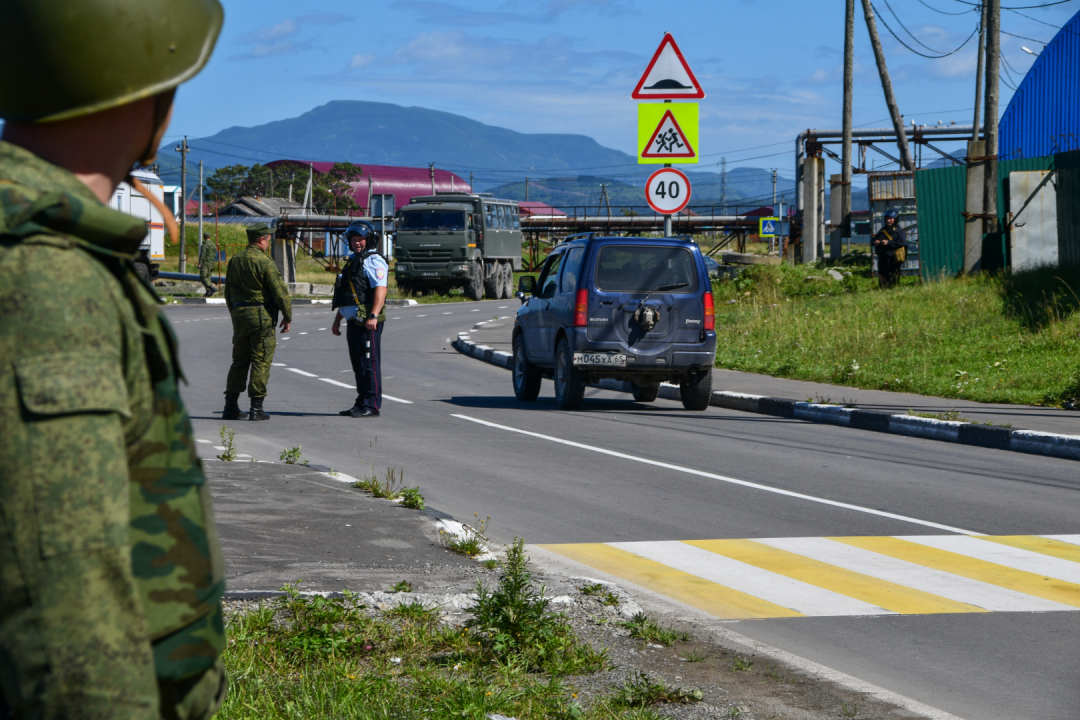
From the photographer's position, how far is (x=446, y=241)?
138ft

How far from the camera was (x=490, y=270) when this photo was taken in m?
46.2

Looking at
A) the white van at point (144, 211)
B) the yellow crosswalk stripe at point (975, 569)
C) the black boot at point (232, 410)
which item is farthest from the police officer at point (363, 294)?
the yellow crosswalk stripe at point (975, 569)

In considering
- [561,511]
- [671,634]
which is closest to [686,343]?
[561,511]

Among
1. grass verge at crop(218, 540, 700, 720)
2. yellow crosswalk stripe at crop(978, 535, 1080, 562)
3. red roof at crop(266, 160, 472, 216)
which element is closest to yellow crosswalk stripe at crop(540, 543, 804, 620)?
grass verge at crop(218, 540, 700, 720)

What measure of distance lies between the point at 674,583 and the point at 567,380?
321 inches

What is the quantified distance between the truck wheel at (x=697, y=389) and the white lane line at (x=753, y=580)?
288 inches

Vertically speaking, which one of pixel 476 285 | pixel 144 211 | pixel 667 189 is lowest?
pixel 476 285

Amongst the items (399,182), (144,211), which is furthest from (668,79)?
(399,182)

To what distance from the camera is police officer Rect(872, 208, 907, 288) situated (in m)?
24.2

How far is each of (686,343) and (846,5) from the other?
2512 cm

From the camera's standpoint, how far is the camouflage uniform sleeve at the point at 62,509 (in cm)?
126

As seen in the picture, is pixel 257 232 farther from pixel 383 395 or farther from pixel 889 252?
pixel 889 252

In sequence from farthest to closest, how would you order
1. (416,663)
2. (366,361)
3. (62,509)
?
(366,361)
(416,663)
(62,509)

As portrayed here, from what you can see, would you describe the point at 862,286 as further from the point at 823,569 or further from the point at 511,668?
the point at 511,668
